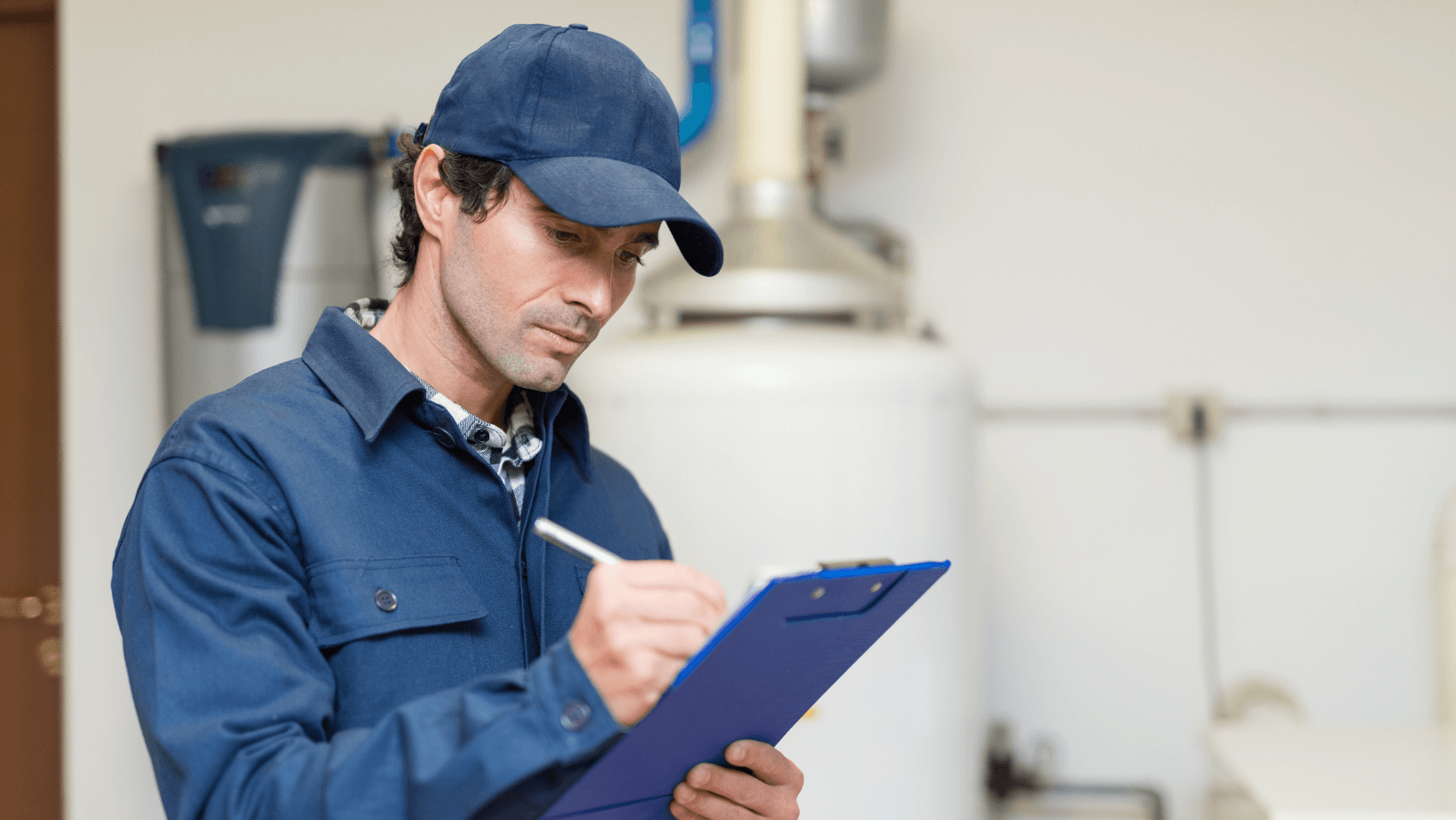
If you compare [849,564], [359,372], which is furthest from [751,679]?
[359,372]

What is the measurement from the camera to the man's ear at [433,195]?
0.79 meters

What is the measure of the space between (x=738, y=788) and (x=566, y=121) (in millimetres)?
428

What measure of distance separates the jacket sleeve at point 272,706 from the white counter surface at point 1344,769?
0.90 metres

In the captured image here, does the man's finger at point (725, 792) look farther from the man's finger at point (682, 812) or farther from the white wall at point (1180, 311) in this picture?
the white wall at point (1180, 311)

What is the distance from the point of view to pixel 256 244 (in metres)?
1.84

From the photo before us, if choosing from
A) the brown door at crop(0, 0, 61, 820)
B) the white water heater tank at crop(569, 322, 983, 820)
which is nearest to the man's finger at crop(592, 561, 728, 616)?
the white water heater tank at crop(569, 322, 983, 820)

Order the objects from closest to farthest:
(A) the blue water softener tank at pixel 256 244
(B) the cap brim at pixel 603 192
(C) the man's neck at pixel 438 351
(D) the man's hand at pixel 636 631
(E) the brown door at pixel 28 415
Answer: (D) the man's hand at pixel 636 631 → (B) the cap brim at pixel 603 192 → (C) the man's neck at pixel 438 351 → (A) the blue water softener tank at pixel 256 244 → (E) the brown door at pixel 28 415

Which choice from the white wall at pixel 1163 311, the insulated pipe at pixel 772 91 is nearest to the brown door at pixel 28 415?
the white wall at pixel 1163 311

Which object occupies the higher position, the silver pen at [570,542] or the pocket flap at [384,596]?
the silver pen at [570,542]

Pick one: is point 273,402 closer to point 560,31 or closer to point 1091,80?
point 560,31

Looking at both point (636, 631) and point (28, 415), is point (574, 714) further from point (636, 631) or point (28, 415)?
point (28, 415)

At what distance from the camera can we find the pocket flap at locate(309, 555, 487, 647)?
28.1 inches

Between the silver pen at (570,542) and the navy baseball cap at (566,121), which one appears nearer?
the silver pen at (570,542)

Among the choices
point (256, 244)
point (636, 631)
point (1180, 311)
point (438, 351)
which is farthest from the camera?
point (1180, 311)
